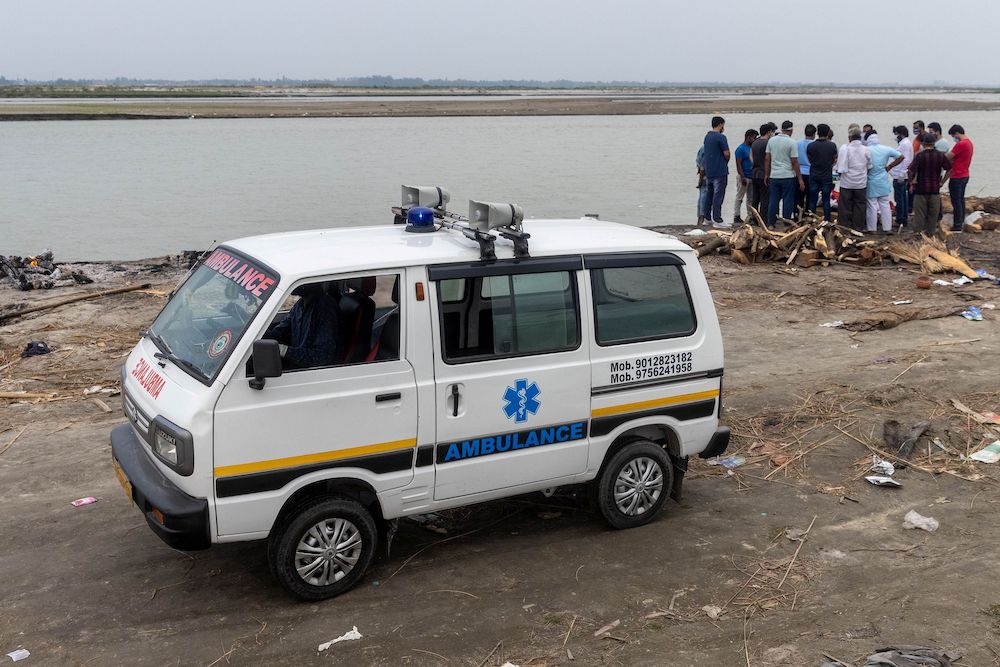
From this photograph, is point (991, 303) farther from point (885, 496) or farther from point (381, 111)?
point (381, 111)

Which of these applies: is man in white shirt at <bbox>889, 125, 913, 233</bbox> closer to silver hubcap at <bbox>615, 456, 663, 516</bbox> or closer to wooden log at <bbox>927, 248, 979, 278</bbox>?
wooden log at <bbox>927, 248, 979, 278</bbox>

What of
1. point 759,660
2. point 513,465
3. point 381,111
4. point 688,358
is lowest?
point 759,660

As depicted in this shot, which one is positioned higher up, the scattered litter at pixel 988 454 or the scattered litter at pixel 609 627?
the scattered litter at pixel 988 454

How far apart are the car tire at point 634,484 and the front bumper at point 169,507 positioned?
268 centimetres

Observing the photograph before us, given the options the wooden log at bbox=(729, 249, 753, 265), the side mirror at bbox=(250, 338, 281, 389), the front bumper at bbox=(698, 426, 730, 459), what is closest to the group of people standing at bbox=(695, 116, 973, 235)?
the wooden log at bbox=(729, 249, 753, 265)

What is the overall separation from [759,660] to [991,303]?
393 inches

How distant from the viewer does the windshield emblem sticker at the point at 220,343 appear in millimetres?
5161

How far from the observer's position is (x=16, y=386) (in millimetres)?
9617

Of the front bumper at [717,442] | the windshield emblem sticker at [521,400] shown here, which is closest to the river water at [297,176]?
the front bumper at [717,442]

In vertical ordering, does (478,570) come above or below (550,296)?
below

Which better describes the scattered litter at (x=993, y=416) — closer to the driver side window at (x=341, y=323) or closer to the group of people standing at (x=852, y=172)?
the driver side window at (x=341, y=323)

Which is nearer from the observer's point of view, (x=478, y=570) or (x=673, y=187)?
(x=478, y=570)

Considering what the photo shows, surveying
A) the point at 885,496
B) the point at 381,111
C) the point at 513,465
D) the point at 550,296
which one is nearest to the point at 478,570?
the point at 513,465

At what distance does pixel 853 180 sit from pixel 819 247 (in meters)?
2.28
